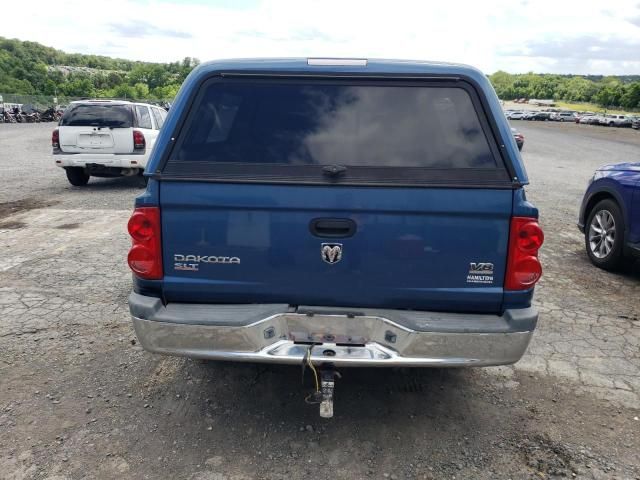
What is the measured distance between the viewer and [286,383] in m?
3.57

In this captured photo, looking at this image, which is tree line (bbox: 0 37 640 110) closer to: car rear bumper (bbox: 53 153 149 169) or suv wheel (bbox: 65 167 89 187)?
suv wheel (bbox: 65 167 89 187)

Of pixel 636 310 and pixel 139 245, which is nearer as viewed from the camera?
pixel 139 245

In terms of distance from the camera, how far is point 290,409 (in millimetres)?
3285

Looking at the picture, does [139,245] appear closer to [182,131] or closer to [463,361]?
[182,131]

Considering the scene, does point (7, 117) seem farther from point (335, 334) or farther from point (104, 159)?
point (335, 334)

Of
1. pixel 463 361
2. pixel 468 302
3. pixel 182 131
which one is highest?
pixel 182 131

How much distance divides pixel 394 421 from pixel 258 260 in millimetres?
1342

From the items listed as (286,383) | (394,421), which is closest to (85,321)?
(286,383)

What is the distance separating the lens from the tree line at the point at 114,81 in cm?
10000

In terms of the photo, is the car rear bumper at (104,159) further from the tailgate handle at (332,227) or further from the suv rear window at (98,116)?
the tailgate handle at (332,227)

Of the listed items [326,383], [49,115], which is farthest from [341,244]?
[49,115]

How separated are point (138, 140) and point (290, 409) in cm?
860

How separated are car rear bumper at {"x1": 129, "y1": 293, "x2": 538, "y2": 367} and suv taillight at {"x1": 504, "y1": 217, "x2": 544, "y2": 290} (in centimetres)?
17

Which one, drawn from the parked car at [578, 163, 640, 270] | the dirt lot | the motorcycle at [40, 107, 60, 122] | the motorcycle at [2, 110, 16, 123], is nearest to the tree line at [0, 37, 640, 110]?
the motorcycle at [40, 107, 60, 122]
